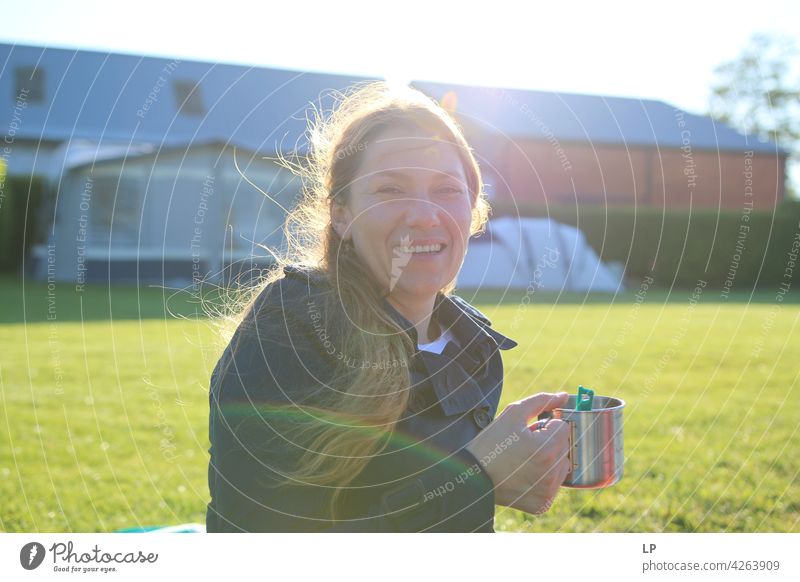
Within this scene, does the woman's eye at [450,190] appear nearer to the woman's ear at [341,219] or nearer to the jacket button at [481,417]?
the woman's ear at [341,219]

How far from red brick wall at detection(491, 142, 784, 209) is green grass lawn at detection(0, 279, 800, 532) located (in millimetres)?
13138

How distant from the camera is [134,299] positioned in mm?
13734

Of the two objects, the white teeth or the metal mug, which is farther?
the white teeth

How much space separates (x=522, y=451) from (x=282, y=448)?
1.98 ft

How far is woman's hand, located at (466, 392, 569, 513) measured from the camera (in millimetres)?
2008

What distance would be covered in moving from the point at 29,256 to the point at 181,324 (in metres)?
10.3

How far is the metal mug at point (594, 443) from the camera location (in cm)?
205

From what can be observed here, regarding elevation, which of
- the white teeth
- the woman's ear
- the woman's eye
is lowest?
the white teeth

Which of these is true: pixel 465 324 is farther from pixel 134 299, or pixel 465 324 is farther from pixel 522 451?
pixel 134 299

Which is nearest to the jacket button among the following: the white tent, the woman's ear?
the woman's ear

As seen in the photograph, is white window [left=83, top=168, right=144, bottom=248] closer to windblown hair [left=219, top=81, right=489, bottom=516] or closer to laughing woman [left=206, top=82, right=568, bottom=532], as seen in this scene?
windblown hair [left=219, top=81, right=489, bottom=516]
